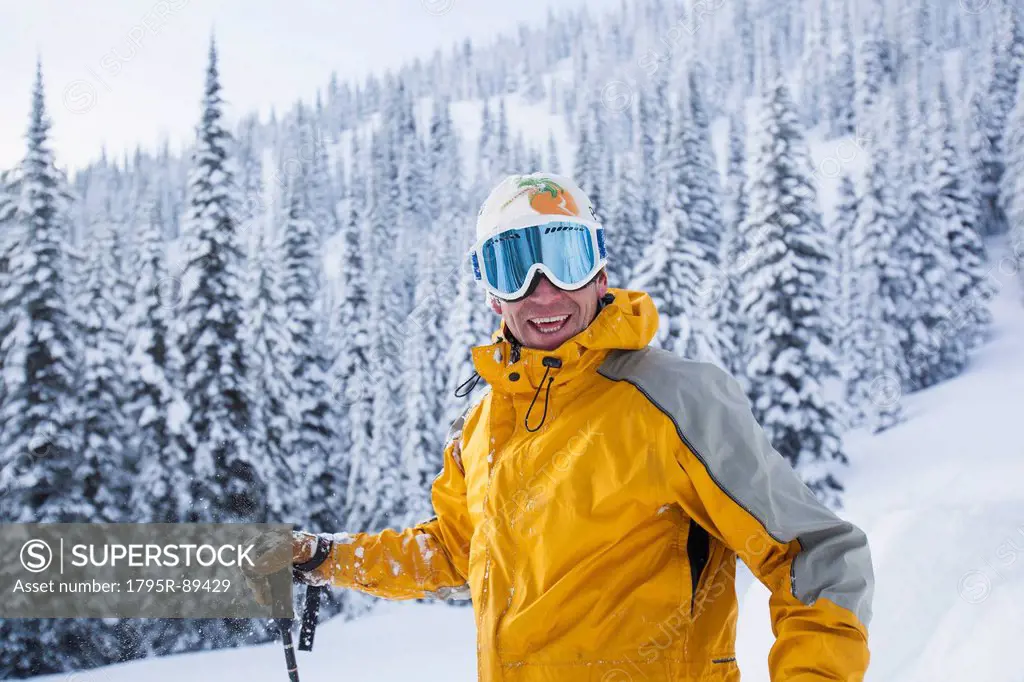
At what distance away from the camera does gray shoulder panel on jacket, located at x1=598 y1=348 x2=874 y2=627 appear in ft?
6.10

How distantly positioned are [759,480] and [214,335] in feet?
68.9

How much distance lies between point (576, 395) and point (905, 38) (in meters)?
120

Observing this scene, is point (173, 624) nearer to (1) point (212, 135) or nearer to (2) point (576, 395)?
(1) point (212, 135)

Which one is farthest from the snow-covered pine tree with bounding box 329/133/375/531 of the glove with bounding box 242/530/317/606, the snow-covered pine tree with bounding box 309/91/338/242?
the snow-covered pine tree with bounding box 309/91/338/242

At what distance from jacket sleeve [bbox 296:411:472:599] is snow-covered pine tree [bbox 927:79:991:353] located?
143ft

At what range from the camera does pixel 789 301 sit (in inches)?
893

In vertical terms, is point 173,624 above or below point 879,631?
below

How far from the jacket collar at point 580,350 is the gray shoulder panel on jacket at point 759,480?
0.18 meters

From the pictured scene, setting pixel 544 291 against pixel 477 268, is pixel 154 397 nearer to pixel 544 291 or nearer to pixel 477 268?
pixel 477 268

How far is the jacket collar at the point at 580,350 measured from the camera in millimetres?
2350

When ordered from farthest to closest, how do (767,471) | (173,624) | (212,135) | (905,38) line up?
1. (905,38)
2. (212,135)
3. (173,624)
4. (767,471)

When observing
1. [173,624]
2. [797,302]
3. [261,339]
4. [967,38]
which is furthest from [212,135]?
[967,38]

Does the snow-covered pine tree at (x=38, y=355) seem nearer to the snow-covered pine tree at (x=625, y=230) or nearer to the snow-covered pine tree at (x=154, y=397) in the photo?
the snow-covered pine tree at (x=154, y=397)

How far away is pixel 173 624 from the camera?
1950 cm
